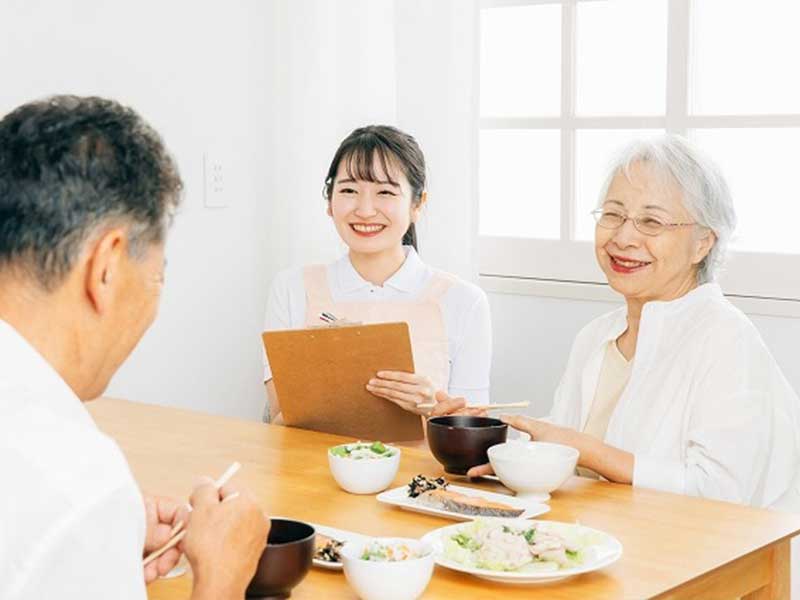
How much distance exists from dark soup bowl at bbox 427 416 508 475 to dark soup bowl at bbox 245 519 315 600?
57cm

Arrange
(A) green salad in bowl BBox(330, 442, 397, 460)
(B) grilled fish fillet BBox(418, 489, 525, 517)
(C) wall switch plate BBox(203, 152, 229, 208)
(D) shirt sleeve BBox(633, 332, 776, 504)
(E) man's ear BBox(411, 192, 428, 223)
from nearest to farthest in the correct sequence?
1. (B) grilled fish fillet BBox(418, 489, 525, 517)
2. (A) green salad in bowl BBox(330, 442, 397, 460)
3. (D) shirt sleeve BBox(633, 332, 776, 504)
4. (E) man's ear BBox(411, 192, 428, 223)
5. (C) wall switch plate BBox(203, 152, 229, 208)

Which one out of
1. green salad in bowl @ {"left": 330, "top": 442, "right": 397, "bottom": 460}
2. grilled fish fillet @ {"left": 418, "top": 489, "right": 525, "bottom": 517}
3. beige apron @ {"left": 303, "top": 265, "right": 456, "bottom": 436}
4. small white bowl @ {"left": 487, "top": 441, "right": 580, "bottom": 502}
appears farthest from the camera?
beige apron @ {"left": 303, "top": 265, "right": 456, "bottom": 436}

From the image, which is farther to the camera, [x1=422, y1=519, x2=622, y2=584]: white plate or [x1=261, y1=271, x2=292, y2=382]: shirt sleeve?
[x1=261, y1=271, x2=292, y2=382]: shirt sleeve

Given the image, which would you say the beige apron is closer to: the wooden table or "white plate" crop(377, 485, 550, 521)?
the wooden table

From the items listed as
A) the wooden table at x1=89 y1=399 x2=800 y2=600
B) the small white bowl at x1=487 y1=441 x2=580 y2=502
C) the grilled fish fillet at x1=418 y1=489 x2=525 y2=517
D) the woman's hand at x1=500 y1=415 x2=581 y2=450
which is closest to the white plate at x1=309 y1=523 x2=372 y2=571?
the wooden table at x1=89 y1=399 x2=800 y2=600

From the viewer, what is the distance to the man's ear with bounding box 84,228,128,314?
3.93 ft

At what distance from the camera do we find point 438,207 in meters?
3.49

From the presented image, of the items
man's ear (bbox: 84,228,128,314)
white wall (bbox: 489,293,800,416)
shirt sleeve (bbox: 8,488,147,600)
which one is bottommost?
white wall (bbox: 489,293,800,416)

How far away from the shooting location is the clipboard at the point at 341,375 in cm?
243

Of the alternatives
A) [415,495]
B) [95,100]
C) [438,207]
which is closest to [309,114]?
[438,207]

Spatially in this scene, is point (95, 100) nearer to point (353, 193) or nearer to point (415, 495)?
point (415, 495)

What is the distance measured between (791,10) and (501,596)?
6.41 feet

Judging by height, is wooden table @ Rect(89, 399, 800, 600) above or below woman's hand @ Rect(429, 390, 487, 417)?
below

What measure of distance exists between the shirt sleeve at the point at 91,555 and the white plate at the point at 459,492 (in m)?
0.82
